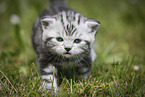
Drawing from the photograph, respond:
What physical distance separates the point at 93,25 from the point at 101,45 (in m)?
1.60

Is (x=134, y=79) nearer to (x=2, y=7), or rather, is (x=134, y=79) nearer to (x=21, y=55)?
(x=21, y=55)

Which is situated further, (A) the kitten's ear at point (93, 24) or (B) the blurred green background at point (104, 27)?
(B) the blurred green background at point (104, 27)

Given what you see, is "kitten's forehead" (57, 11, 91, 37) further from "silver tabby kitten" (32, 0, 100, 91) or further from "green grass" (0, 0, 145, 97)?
"green grass" (0, 0, 145, 97)

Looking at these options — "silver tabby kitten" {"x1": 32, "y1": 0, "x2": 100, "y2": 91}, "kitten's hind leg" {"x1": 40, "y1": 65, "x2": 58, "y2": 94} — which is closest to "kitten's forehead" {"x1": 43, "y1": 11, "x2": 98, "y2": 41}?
"silver tabby kitten" {"x1": 32, "y1": 0, "x2": 100, "y2": 91}

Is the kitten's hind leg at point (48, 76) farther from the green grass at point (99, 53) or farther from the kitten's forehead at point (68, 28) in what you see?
the kitten's forehead at point (68, 28)

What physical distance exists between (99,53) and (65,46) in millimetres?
1436

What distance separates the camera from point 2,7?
434 cm

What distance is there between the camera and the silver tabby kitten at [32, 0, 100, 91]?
1806 mm

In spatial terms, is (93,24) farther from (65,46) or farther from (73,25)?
(65,46)

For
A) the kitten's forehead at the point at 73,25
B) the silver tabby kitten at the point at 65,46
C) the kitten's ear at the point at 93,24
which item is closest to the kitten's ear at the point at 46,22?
the silver tabby kitten at the point at 65,46

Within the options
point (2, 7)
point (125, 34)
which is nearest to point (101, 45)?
point (125, 34)

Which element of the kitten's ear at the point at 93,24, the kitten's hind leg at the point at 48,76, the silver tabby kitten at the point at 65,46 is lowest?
the kitten's hind leg at the point at 48,76

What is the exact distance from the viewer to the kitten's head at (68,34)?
180cm

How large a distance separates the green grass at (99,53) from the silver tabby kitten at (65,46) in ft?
0.45
